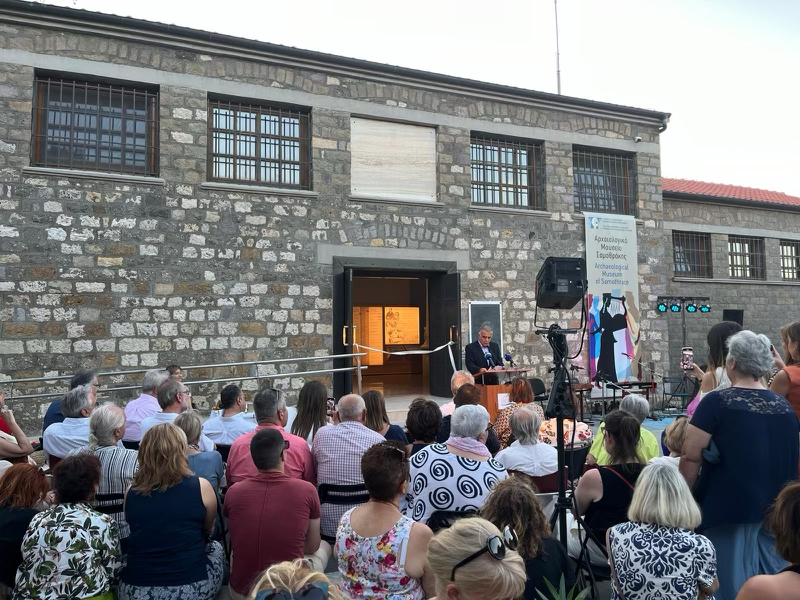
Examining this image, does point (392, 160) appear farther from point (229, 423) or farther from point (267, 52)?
A: point (229, 423)

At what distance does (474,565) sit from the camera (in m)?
1.78

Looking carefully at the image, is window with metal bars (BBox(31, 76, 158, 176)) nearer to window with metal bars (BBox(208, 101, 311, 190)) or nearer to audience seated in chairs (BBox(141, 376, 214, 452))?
window with metal bars (BBox(208, 101, 311, 190))

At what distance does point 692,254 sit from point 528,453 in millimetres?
13772

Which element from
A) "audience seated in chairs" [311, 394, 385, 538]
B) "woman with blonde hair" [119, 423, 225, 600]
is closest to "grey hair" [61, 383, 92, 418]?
"woman with blonde hair" [119, 423, 225, 600]

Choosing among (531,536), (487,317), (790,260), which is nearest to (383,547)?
(531,536)

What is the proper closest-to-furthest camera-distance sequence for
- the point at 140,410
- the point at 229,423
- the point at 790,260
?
the point at 229,423 → the point at 140,410 → the point at 790,260

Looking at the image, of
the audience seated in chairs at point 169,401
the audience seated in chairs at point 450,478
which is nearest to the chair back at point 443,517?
the audience seated in chairs at point 450,478

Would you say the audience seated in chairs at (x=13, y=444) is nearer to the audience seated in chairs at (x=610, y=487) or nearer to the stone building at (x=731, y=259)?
the audience seated in chairs at (x=610, y=487)

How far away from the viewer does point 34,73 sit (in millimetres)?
8508

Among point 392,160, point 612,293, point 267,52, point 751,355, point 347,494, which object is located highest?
point 267,52

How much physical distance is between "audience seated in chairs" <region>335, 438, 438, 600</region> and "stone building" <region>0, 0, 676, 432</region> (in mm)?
6943

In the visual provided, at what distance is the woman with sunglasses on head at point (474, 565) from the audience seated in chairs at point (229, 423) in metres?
3.41

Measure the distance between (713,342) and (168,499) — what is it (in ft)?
11.4

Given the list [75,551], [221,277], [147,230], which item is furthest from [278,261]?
[75,551]
